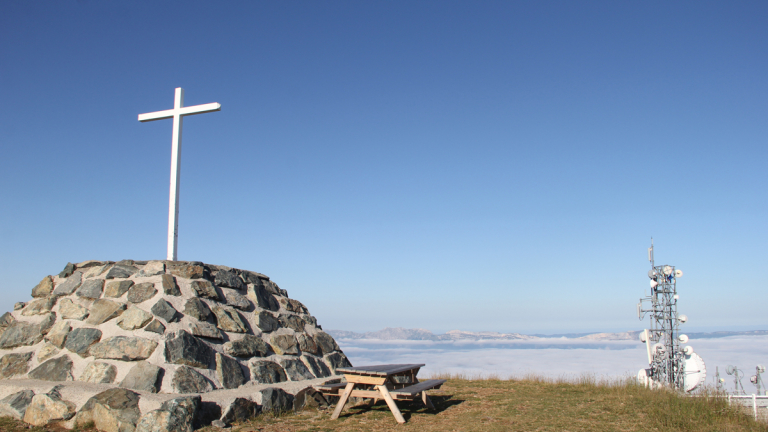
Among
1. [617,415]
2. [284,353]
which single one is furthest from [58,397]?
[617,415]

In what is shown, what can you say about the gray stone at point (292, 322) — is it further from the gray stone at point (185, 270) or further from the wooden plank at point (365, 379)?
the wooden plank at point (365, 379)

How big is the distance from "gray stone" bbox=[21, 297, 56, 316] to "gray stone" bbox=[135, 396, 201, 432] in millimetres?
4343

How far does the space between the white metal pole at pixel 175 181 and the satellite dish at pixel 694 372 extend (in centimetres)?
2240

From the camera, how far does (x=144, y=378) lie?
756cm

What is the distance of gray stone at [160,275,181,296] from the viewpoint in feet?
29.8

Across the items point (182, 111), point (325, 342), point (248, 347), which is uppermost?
point (182, 111)

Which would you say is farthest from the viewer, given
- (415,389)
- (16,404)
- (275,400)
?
(275,400)

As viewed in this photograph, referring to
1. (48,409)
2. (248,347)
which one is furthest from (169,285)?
(48,409)

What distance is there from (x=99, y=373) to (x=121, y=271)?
2311 mm

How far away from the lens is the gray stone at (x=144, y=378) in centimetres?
746

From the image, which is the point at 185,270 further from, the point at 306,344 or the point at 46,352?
the point at 306,344

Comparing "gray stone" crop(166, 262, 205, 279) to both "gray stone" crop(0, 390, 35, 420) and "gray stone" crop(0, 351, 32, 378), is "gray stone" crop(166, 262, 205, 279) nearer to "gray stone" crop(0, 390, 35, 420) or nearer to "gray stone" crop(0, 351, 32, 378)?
"gray stone" crop(0, 351, 32, 378)

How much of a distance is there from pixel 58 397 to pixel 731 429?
8.99 m

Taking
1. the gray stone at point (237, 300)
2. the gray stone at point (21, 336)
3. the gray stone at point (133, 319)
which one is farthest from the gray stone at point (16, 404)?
the gray stone at point (237, 300)
